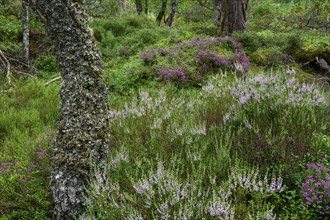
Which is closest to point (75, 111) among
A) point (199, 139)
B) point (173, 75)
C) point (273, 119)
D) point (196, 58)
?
point (199, 139)

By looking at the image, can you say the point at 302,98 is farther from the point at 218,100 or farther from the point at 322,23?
the point at 322,23

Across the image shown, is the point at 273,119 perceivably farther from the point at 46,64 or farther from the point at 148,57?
the point at 46,64

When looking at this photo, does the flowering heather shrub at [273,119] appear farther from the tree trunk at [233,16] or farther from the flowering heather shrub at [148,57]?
the tree trunk at [233,16]

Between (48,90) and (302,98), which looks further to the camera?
(48,90)

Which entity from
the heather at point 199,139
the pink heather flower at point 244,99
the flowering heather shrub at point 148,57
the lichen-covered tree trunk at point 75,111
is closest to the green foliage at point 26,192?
the heather at point 199,139

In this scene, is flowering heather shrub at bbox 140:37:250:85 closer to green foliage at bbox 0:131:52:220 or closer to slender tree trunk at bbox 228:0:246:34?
slender tree trunk at bbox 228:0:246:34

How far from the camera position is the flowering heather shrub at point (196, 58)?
6.89 m

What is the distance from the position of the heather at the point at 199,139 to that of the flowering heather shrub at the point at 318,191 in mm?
10

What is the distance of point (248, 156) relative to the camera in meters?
2.65

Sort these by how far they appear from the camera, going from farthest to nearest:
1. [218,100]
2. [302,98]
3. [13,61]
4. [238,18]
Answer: [238,18] → [13,61] → [218,100] → [302,98]

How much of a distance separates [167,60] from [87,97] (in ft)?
17.5

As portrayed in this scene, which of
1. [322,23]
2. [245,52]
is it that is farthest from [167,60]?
[322,23]

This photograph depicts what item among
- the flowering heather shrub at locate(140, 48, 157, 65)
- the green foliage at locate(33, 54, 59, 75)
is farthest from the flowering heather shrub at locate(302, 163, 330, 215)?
the green foliage at locate(33, 54, 59, 75)

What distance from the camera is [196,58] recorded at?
7.30 m
